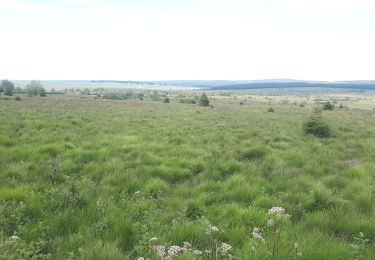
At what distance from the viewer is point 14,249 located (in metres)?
4.52

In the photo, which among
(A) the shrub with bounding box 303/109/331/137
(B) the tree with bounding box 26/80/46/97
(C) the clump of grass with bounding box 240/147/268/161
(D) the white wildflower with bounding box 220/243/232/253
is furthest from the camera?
(B) the tree with bounding box 26/80/46/97

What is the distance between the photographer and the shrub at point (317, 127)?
752 inches

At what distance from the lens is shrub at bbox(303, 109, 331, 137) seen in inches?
752

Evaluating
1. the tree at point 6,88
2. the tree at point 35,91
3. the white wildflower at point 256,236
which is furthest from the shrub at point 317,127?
the tree at point 35,91

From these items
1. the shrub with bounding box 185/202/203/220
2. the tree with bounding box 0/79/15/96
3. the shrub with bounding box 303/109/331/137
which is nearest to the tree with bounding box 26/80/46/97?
the tree with bounding box 0/79/15/96

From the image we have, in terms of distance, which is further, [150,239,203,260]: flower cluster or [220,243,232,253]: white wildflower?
[220,243,232,253]: white wildflower

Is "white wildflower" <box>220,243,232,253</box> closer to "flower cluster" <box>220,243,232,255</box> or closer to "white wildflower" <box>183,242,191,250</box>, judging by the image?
"flower cluster" <box>220,243,232,255</box>

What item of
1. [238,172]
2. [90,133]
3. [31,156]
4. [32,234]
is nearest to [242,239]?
[32,234]

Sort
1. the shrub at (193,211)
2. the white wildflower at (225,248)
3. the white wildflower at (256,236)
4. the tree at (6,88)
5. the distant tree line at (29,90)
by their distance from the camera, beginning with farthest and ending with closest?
the distant tree line at (29,90) < the tree at (6,88) < the shrub at (193,211) < the white wildflower at (256,236) < the white wildflower at (225,248)

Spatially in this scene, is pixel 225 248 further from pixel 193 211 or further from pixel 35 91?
pixel 35 91

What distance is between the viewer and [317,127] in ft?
63.0

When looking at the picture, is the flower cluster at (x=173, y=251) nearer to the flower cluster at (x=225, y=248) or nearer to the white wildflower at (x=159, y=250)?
the white wildflower at (x=159, y=250)

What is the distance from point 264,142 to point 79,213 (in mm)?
11686

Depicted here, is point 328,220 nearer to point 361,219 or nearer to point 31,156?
point 361,219
